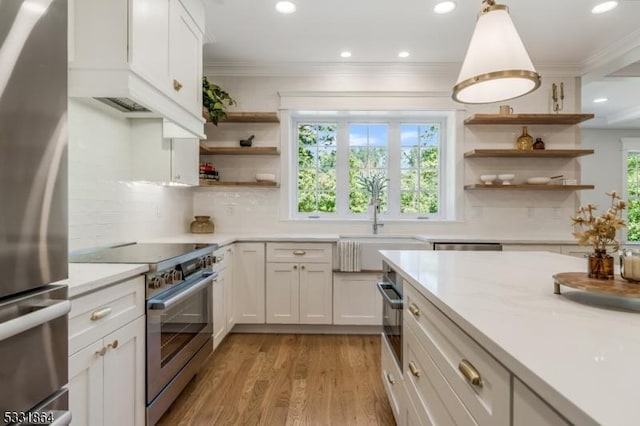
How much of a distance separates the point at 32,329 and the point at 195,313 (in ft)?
4.55

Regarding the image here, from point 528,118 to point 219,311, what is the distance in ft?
11.6

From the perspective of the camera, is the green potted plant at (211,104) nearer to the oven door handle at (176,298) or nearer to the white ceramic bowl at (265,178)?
the white ceramic bowl at (265,178)

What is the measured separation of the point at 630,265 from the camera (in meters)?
1.04

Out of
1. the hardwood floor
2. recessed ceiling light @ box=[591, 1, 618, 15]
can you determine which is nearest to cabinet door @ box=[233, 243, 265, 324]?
the hardwood floor

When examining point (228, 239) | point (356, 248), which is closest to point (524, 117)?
point (356, 248)

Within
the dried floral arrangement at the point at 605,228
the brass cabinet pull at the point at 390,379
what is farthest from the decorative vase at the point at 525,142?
the brass cabinet pull at the point at 390,379

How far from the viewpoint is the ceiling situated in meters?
2.64

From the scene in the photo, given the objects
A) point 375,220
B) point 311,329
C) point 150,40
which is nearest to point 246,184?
point 375,220

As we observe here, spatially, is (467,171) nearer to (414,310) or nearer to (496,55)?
(496,55)

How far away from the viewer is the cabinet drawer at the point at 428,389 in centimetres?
93

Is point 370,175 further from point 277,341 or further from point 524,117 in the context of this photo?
point 277,341

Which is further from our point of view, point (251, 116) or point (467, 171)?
point (467, 171)

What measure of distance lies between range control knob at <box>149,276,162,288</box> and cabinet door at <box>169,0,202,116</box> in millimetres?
1130

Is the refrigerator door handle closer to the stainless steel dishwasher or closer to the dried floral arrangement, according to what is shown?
the dried floral arrangement
